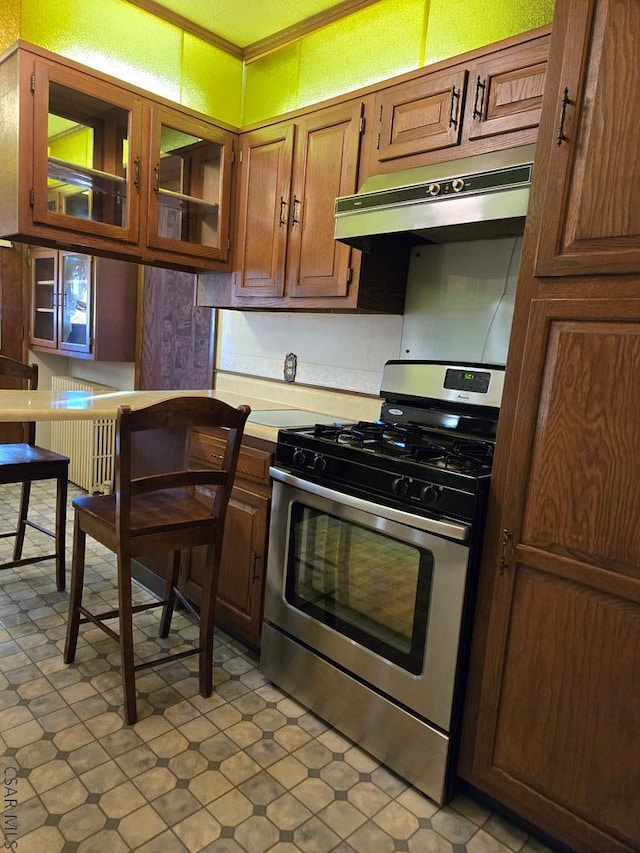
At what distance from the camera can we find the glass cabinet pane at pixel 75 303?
149 inches

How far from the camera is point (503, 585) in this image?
4.73 ft

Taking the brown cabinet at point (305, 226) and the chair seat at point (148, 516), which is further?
the brown cabinet at point (305, 226)

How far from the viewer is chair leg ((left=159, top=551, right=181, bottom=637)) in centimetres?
216

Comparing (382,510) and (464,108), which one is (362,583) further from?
(464,108)

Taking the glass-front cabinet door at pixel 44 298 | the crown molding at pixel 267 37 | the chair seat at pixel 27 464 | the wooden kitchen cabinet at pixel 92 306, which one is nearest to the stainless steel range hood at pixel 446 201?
the crown molding at pixel 267 37

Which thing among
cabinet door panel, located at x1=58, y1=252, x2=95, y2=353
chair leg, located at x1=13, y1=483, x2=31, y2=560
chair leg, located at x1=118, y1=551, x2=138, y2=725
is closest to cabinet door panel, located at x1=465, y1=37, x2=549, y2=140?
chair leg, located at x1=118, y1=551, x2=138, y2=725

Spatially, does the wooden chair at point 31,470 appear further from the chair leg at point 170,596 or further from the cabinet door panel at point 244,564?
the cabinet door panel at point 244,564

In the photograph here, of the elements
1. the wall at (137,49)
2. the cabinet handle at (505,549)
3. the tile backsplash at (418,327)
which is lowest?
the cabinet handle at (505,549)

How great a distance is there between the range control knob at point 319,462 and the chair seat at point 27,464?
1336mm

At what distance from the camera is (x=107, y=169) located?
235 cm

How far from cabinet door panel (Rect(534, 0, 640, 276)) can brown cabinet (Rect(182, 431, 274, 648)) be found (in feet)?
3.86

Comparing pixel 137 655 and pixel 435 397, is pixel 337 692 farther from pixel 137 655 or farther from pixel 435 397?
pixel 435 397

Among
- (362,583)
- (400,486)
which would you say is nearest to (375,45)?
(400,486)

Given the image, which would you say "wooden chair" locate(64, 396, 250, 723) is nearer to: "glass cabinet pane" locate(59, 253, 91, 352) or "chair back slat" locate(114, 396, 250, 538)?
"chair back slat" locate(114, 396, 250, 538)
